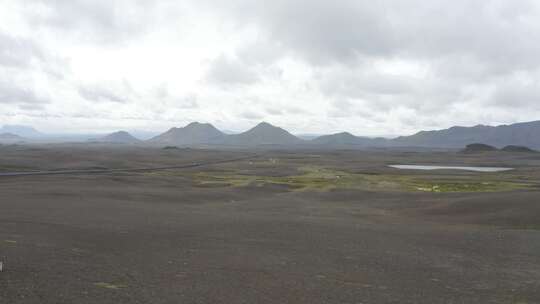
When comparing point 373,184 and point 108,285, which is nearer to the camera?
point 108,285

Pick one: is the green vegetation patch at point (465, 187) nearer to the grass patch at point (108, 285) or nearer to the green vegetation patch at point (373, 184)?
the green vegetation patch at point (373, 184)

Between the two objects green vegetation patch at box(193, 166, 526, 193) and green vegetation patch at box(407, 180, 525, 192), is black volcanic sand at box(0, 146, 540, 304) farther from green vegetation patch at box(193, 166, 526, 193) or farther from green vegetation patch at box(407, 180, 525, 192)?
green vegetation patch at box(193, 166, 526, 193)

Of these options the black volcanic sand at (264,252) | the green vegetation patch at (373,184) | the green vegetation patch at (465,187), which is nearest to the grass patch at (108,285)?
the black volcanic sand at (264,252)

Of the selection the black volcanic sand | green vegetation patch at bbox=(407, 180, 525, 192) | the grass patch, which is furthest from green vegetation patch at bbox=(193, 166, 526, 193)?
the grass patch

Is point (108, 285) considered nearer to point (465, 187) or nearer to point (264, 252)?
point (264, 252)

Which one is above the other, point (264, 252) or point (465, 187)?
point (264, 252)

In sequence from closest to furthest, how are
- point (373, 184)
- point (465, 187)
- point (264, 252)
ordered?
point (264, 252) → point (465, 187) → point (373, 184)

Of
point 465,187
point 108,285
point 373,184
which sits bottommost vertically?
point 465,187

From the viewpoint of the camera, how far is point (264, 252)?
25.2 metres

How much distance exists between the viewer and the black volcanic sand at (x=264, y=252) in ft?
57.5

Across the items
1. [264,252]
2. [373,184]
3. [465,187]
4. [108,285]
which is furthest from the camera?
[373,184]

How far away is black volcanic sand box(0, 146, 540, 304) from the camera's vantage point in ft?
57.5

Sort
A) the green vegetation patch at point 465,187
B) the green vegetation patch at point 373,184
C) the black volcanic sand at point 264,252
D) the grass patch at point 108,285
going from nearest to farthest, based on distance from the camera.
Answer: the grass patch at point 108,285 < the black volcanic sand at point 264,252 < the green vegetation patch at point 465,187 < the green vegetation patch at point 373,184

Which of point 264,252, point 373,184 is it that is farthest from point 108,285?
point 373,184
